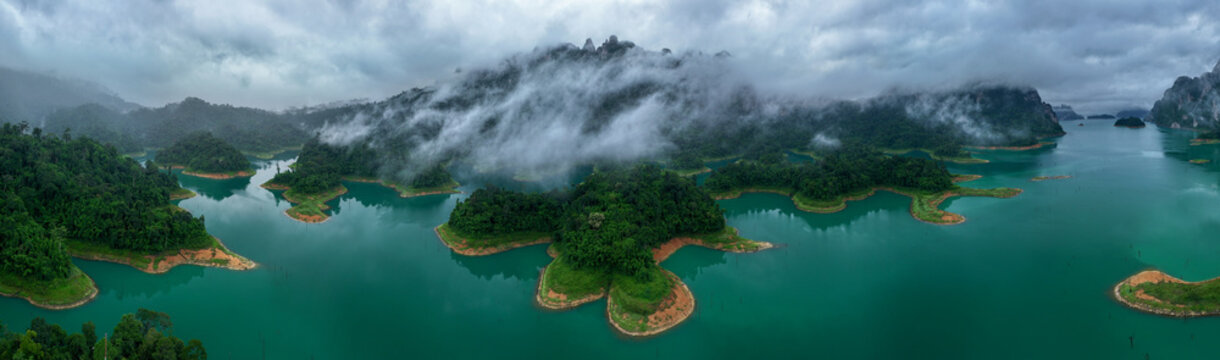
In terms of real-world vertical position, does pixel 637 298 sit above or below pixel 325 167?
below

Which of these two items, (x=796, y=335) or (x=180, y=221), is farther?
(x=180, y=221)

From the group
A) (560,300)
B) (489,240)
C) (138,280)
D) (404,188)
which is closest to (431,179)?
(404,188)

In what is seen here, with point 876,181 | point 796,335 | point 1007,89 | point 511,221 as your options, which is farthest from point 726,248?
point 1007,89

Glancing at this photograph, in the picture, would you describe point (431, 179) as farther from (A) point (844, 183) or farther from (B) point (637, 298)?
(A) point (844, 183)

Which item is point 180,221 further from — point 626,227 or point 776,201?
point 776,201

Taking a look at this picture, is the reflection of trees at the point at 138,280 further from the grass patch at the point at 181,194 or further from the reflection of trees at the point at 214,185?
the reflection of trees at the point at 214,185
